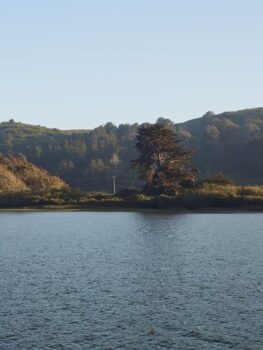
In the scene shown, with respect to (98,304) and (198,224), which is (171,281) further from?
(198,224)

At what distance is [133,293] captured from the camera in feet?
119

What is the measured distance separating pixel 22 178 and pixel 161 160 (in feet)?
209

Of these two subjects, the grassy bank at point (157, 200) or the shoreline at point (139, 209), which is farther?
the grassy bank at point (157, 200)

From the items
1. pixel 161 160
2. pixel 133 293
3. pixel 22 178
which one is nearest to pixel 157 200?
pixel 161 160

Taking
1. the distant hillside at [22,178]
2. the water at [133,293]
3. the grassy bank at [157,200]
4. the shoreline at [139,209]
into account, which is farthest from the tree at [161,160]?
the water at [133,293]

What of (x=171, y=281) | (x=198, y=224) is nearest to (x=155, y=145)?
(x=198, y=224)

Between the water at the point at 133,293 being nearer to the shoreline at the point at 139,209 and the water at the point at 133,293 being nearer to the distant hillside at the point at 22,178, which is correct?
the shoreline at the point at 139,209

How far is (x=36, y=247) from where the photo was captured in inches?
2384

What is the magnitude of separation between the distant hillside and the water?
98.9 m

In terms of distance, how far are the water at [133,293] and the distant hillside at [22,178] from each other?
9890cm

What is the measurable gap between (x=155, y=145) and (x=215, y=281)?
89.9 m

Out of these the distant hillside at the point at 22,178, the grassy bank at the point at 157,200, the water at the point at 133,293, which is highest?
the distant hillside at the point at 22,178

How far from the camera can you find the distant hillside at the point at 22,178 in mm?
165250

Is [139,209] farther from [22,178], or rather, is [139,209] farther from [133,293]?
[133,293]
